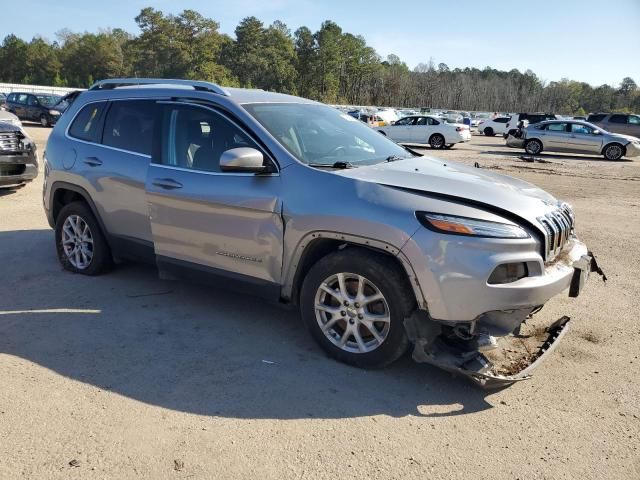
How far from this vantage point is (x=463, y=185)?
11.9 ft

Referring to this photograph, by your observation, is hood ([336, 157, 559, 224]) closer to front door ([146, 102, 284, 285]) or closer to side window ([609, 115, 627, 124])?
front door ([146, 102, 284, 285])

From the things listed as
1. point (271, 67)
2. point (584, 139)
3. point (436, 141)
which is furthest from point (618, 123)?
point (271, 67)

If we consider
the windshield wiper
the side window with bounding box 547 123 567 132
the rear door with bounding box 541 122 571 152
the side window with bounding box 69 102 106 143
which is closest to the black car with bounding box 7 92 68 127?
the rear door with bounding box 541 122 571 152

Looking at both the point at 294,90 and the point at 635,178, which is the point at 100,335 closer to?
the point at 635,178

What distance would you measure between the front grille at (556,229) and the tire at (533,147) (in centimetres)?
2100

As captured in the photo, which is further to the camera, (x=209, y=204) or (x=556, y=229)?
(x=209, y=204)

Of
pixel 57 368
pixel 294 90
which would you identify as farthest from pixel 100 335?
pixel 294 90

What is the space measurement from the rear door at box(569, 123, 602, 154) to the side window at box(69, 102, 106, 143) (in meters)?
21.7

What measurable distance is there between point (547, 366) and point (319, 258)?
1.79m

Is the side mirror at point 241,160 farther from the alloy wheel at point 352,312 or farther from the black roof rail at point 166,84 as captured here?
the alloy wheel at point 352,312

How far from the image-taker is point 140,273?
561 cm

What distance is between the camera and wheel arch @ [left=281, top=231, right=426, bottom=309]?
3311mm

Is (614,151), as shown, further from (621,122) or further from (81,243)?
(81,243)

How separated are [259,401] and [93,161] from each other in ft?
10.0
